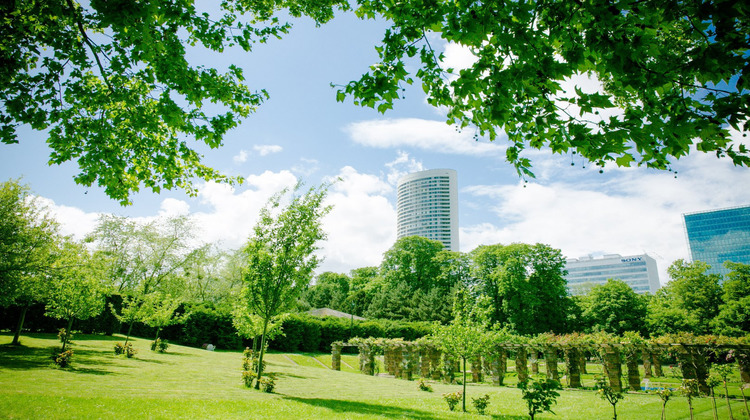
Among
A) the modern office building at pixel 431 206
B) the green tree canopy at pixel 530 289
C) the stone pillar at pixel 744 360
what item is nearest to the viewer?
the stone pillar at pixel 744 360

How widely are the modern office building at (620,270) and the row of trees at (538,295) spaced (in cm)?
14236

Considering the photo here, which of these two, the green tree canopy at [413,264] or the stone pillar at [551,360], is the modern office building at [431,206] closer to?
the green tree canopy at [413,264]

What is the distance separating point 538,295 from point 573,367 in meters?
24.9

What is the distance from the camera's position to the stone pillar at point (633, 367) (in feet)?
62.0

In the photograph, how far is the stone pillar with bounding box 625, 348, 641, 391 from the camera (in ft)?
62.0

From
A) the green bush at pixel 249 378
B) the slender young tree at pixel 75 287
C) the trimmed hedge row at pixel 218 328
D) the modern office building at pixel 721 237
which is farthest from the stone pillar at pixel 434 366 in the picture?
the modern office building at pixel 721 237

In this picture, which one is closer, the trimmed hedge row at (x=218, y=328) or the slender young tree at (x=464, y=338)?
the slender young tree at (x=464, y=338)

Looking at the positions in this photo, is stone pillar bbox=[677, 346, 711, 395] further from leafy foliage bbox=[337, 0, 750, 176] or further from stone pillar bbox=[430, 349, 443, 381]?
leafy foliage bbox=[337, 0, 750, 176]

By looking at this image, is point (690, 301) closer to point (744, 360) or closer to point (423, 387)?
point (744, 360)

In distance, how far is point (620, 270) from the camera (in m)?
182

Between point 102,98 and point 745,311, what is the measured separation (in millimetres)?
43369

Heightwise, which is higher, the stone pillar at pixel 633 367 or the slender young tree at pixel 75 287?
the slender young tree at pixel 75 287

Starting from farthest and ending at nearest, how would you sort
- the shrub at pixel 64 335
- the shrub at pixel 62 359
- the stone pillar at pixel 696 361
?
1. the stone pillar at pixel 696 361
2. the shrub at pixel 64 335
3. the shrub at pixel 62 359

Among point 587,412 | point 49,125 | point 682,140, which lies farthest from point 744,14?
point 587,412
